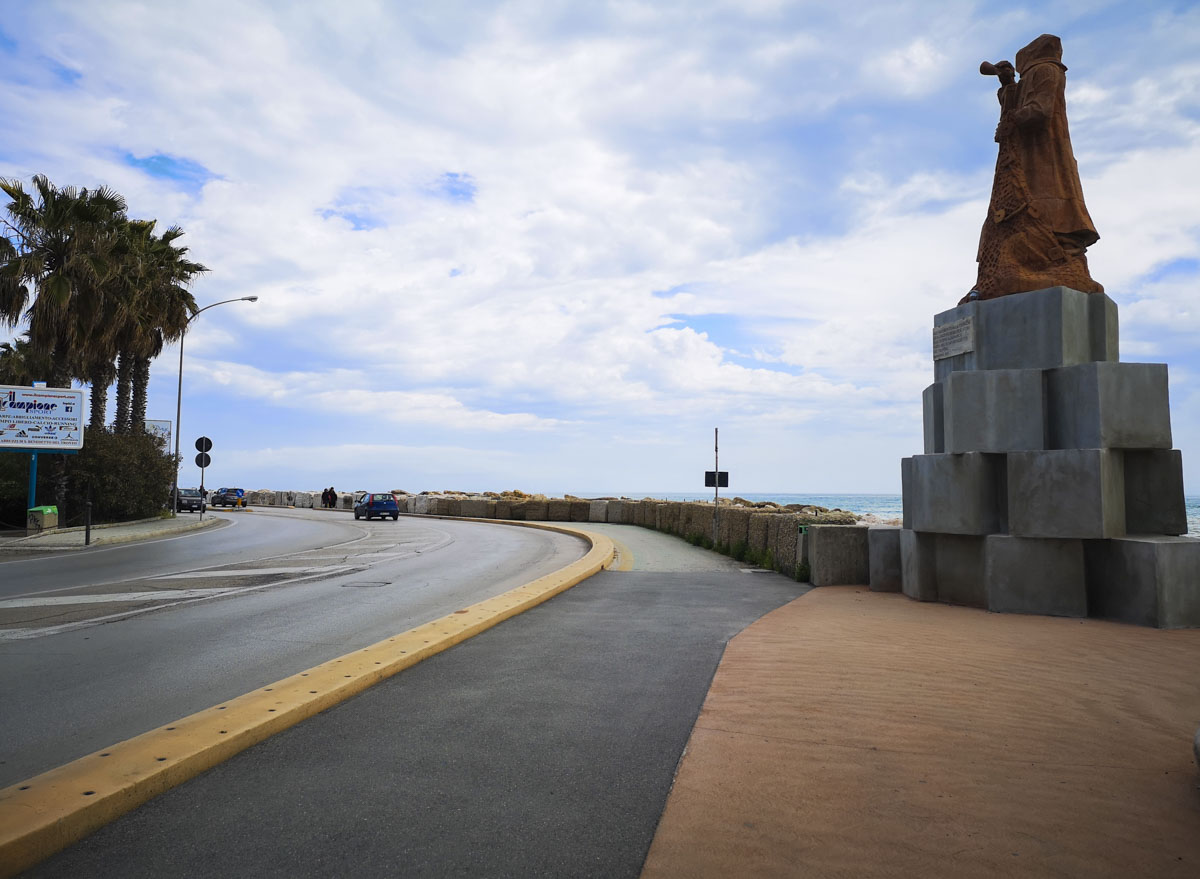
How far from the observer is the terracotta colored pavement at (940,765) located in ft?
11.1

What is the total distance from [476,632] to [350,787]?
4.21m

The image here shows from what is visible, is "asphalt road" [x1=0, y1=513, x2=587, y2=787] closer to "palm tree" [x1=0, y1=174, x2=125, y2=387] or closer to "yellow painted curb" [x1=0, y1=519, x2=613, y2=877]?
"yellow painted curb" [x1=0, y1=519, x2=613, y2=877]

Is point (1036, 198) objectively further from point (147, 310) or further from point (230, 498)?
point (230, 498)

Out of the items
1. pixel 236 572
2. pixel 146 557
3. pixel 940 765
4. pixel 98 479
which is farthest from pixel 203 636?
pixel 98 479

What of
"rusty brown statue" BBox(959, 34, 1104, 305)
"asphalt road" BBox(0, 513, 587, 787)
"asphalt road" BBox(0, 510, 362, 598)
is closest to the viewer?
"asphalt road" BBox(0, 513, 587, 787)

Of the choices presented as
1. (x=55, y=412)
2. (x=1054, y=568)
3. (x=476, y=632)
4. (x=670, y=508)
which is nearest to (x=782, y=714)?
(x=476, y=632)

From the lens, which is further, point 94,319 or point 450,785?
point 94,319

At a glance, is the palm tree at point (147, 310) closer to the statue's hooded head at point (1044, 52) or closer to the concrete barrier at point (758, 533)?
the concrete barrier at point (758, 533)

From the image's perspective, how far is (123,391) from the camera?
34.6 metres

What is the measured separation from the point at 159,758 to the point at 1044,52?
13081 mm

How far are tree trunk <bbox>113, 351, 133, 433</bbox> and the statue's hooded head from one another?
3388cm

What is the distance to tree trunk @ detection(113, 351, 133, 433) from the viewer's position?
34.2 meters

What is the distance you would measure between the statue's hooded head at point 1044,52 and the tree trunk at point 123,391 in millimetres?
33876

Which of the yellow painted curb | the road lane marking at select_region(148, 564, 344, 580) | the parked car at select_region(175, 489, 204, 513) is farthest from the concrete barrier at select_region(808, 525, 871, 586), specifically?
the parked car at select_region(175, 489, 204, 513)
